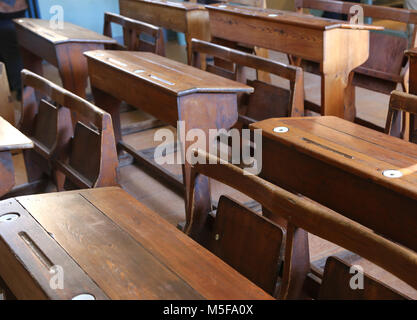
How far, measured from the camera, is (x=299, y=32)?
11.3 ft

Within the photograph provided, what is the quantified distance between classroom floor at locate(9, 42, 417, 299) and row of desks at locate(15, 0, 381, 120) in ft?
2.04

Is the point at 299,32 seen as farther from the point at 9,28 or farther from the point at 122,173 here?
the point at 9,28

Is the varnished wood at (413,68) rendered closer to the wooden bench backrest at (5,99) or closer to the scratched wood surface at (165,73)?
the scratched wood surface at (165,73)

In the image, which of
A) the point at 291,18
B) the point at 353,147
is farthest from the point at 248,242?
the point at 291,18

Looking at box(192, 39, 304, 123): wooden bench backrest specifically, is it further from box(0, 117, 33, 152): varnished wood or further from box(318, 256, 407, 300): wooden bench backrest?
box(318, 256, 407, 300): wooden bench backrest

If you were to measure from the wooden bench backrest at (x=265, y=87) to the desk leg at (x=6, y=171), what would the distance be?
1.36 meters

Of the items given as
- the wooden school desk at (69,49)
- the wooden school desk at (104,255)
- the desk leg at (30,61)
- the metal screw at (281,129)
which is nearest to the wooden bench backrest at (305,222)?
the wooden school desk at (104,255)

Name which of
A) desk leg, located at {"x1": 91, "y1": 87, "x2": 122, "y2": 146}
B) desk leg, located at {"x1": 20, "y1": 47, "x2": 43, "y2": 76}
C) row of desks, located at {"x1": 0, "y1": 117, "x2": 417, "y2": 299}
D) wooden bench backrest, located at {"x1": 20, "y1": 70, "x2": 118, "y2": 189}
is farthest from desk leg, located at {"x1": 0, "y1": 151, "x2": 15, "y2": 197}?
desk leg, located at {"x1": 20, "y1": 47, "x2": 43, "y2": 76}

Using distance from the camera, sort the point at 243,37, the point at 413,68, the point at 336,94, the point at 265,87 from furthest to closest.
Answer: the point at 243,37 → the point at 336,94 → the point at 265,87 → the point at 413,68

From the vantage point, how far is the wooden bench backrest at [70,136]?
2223mm

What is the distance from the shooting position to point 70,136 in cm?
264

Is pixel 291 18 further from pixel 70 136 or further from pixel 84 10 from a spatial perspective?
pixel 84 10

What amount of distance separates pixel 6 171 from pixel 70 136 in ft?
1.86
